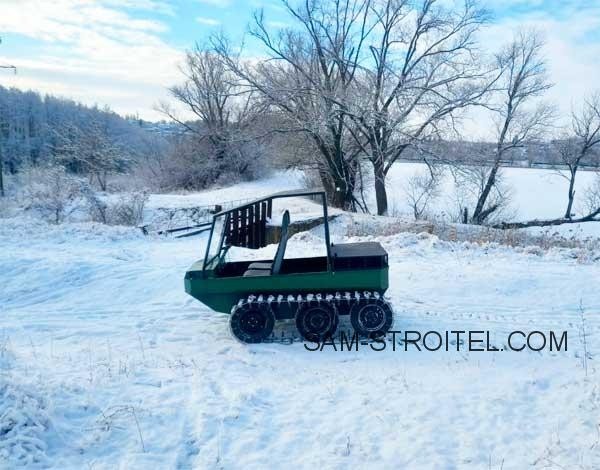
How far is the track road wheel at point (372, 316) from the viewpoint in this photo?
17.6ft

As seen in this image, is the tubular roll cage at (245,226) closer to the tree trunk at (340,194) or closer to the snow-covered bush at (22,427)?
the snow-covered bush at (22,427)

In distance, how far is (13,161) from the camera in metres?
51.2

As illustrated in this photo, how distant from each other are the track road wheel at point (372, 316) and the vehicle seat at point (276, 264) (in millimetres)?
1044

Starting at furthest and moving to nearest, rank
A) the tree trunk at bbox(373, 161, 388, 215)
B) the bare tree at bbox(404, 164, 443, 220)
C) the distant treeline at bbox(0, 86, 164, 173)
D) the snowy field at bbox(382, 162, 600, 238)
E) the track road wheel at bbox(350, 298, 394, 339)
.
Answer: the distant treeline at bbox(0, 86, 164, 173) → the snowy field at bbox(382, 162, 600, 238) → the tree trunk at bbox(373, 161, 388, 215) → the bare tree at bbox(404, 164, 443, 220) → the track road wheel at bbox(350, 298, 394, 339)

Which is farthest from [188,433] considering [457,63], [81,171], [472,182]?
[81,171]

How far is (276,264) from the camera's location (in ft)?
A: 18.1

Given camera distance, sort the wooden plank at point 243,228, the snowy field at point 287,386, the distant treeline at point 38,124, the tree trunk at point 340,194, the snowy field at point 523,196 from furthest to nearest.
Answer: the distant treeline at point 38,124, the snowy field at point 523,196, the tree trunk at point 340,194, the wooden plank at point 243,228, the snowy field at point 287,386

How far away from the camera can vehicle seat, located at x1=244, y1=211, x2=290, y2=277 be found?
17.3 feet

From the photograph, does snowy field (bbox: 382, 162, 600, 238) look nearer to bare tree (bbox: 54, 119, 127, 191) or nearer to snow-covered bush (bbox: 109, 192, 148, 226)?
snow-covered bush (bbox: 109, 192, 148, 226)

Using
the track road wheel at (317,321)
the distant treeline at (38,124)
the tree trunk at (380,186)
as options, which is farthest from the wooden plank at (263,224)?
the distant treeline at (38,124)

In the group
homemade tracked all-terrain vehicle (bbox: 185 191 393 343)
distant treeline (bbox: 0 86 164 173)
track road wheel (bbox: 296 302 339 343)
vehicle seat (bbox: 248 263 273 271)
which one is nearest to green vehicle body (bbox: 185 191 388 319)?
homemade tracked all-terrain vehicle (bbox: 185 191 393 343)

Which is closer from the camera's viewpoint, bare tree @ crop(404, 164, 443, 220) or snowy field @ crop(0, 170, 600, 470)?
snowy field @ crop(0, 170, 600, 470)

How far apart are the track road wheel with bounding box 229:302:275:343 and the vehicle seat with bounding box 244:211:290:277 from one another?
44 centimetres

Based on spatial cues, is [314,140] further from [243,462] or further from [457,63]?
[243,462]
